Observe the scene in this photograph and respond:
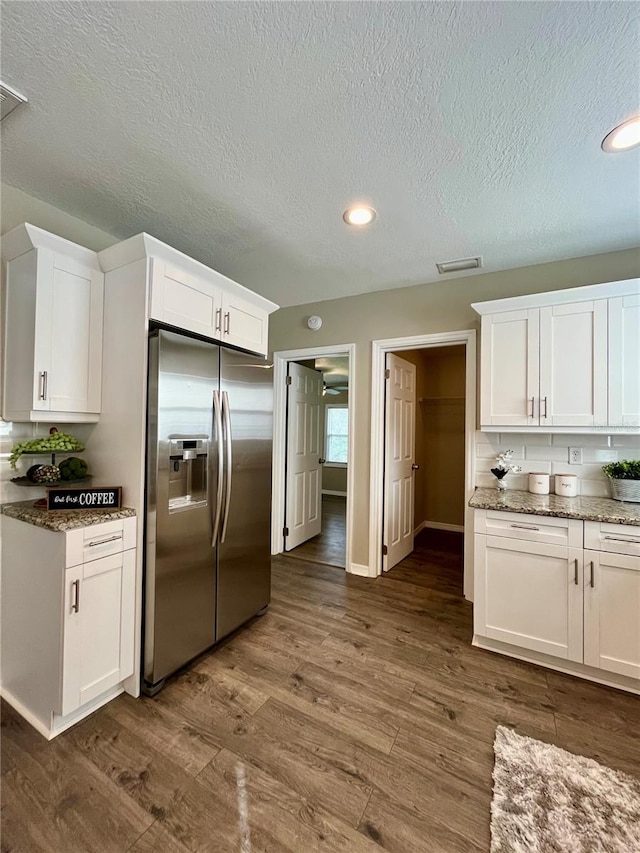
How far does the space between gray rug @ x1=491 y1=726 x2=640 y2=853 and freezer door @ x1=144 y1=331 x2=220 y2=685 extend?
158cm

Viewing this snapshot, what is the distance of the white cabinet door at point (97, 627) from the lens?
158 centimetres

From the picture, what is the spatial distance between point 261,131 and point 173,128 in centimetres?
38

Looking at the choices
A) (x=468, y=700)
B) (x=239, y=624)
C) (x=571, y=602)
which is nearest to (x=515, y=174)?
(x=571, y=602)

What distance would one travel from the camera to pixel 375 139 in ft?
5.21

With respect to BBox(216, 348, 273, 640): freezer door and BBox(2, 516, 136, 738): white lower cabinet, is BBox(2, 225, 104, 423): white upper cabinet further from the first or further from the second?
BBox(216, 348, 273, 640): freezer door

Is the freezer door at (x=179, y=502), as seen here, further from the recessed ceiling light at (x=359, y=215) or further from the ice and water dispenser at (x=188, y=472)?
the recessed ceiling light at (x=359, y=215)

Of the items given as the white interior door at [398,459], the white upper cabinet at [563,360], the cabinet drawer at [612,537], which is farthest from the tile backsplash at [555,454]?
the white interior door at [398,459]

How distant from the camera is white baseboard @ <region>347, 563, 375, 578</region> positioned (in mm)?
3350

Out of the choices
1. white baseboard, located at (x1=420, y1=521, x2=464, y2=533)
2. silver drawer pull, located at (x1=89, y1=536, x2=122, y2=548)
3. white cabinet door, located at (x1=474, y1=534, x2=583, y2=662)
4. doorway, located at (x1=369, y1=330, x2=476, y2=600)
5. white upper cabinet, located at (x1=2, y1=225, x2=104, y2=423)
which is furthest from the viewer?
white baseboard, located at (x1=420, y1=521, x2=464, y2=533)

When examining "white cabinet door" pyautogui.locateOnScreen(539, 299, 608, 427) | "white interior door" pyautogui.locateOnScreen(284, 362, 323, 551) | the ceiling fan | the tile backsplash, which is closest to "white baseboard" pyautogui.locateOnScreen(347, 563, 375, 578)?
"white interior door" pyautogui.locateOnScreen(284, 362, 323, 551)

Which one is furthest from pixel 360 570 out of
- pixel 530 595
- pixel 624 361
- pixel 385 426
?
pixel 624 361

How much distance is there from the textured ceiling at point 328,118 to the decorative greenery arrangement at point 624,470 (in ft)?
4.94

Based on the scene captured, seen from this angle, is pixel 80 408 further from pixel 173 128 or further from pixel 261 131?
pixel 261 131

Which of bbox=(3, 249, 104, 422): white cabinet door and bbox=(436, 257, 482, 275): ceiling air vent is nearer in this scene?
bbox=(3, 249, 104, 422): white cabinet door
